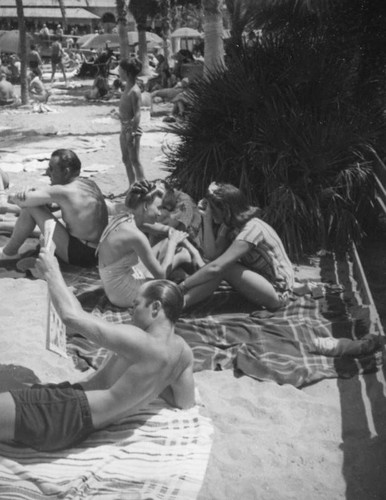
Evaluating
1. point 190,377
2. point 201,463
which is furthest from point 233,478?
point 190,377

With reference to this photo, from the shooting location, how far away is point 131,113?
787cm

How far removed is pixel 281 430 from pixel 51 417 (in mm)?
1211

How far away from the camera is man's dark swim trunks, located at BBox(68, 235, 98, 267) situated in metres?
5.53

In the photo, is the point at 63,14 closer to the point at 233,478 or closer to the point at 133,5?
the point at 133,5

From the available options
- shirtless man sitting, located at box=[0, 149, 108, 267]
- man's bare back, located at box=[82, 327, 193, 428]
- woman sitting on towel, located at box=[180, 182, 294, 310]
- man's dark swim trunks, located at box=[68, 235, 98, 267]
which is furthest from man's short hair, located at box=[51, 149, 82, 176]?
man's bare back, located at box=[82, 327, 193, 428]

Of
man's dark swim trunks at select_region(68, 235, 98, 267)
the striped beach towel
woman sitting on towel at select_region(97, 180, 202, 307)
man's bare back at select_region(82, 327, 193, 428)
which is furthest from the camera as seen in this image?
man's dark swim trunks at select_region(68, 235, 98, 267)

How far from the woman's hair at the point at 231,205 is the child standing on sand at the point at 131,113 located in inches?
122

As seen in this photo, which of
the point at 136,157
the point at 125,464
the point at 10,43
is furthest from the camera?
the point at 10,43

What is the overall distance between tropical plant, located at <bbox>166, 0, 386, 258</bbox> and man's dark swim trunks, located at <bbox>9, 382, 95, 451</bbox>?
3.57 meters

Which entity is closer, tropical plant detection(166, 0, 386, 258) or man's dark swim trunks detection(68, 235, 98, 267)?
man's dark swim trunks detection(68, 235, 98, 267)

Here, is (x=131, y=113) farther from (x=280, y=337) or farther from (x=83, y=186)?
(x=280, y=337)

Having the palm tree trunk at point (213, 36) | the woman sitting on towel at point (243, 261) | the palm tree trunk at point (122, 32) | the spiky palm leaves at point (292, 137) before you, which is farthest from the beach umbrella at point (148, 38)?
the woman sitting on towel at point (243, 261)

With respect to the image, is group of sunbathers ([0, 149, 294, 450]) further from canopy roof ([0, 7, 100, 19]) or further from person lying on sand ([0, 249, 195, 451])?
canopy roof ([0, 7, 100, 19])

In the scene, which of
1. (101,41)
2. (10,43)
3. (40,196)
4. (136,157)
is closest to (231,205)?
(40,196)
